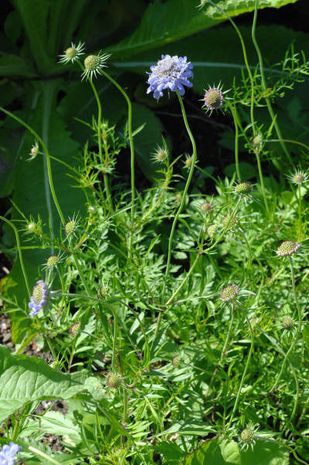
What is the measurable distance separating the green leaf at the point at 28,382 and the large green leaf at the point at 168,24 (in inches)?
48.2

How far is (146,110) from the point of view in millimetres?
2859

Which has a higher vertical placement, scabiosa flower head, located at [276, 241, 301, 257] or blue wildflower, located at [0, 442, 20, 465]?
scabiosa flower head, located at [276, 241, 301, 257]

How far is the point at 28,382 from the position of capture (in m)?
1.76

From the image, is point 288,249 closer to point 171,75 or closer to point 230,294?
point 230,294

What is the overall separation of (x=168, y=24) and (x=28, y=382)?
4.60 feet

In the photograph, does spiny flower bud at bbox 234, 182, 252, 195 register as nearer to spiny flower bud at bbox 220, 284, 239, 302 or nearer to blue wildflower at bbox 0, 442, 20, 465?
spiny flower bud at bbox 220, 284, 239, 302

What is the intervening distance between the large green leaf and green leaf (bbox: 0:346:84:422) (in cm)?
122

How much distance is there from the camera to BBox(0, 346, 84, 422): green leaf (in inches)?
67.7

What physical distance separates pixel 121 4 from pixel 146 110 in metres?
0.49

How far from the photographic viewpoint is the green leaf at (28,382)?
5.65 feet

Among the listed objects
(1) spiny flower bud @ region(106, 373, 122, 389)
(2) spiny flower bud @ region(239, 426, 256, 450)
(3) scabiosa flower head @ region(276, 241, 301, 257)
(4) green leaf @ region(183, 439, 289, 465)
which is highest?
(3) scabiosa flower head @ region(276, 241, 301, 257)

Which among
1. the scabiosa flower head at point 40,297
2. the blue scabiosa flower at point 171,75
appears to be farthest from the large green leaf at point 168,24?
the scabiosa flower head at point 40,297

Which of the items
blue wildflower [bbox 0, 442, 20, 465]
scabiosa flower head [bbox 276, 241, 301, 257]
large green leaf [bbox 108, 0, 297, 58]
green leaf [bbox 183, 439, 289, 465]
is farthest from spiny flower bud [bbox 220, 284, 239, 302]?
large green leaf [bbox 108, 0, 297, 58]

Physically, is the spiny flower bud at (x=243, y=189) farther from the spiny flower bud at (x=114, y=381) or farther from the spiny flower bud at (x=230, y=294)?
the spiny flower bud at (x=114, y=381)
